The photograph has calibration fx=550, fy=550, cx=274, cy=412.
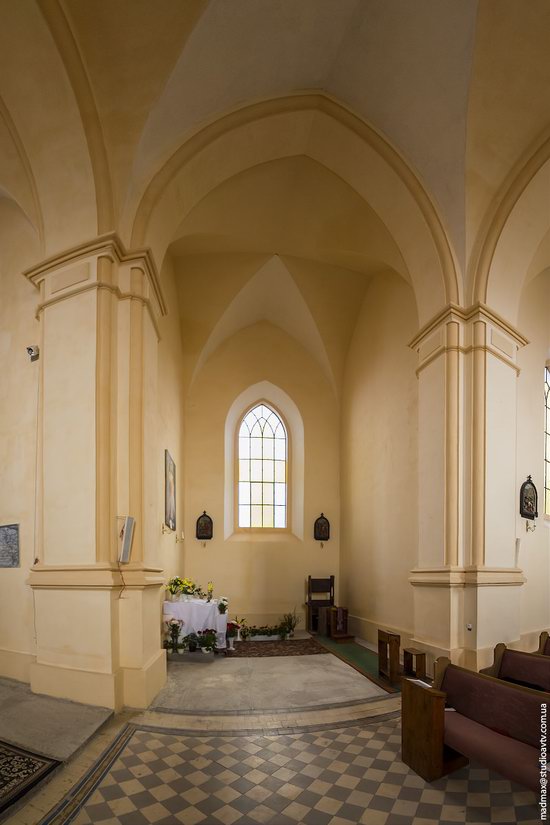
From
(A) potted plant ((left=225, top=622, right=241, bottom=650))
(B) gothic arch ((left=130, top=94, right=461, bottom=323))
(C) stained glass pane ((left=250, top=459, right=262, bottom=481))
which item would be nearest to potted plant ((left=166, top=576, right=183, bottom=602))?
(A) potted plant ((left=225, top=622, right=241, bottom=650))

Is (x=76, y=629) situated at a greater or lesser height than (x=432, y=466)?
lesser

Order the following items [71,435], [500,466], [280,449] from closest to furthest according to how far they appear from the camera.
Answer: [71,435], [500,466], [280,449]

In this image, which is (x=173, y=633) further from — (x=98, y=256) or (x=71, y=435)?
(x=98, y=256)

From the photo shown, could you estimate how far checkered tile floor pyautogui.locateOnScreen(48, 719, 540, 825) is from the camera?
11.3 ft

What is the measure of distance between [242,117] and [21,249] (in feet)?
10.4

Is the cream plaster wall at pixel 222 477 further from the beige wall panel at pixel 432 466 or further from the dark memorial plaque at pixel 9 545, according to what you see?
the dark memorial plaque at pixel 9 545

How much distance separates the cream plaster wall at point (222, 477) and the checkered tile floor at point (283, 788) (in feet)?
23.2

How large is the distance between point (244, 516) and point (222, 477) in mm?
1138

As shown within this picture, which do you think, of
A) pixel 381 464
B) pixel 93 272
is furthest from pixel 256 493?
pixel 93 272

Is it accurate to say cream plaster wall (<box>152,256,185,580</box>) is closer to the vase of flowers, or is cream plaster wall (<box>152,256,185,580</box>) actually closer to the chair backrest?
the vase of flowers

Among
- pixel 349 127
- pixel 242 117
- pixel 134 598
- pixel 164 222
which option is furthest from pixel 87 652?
pixel 349 127

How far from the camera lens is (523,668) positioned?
4902mm

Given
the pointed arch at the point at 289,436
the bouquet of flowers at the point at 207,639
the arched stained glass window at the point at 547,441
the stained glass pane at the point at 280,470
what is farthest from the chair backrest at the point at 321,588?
the arched stained glass window at the point at 547,441

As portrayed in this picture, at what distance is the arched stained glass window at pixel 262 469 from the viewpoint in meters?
12.6
